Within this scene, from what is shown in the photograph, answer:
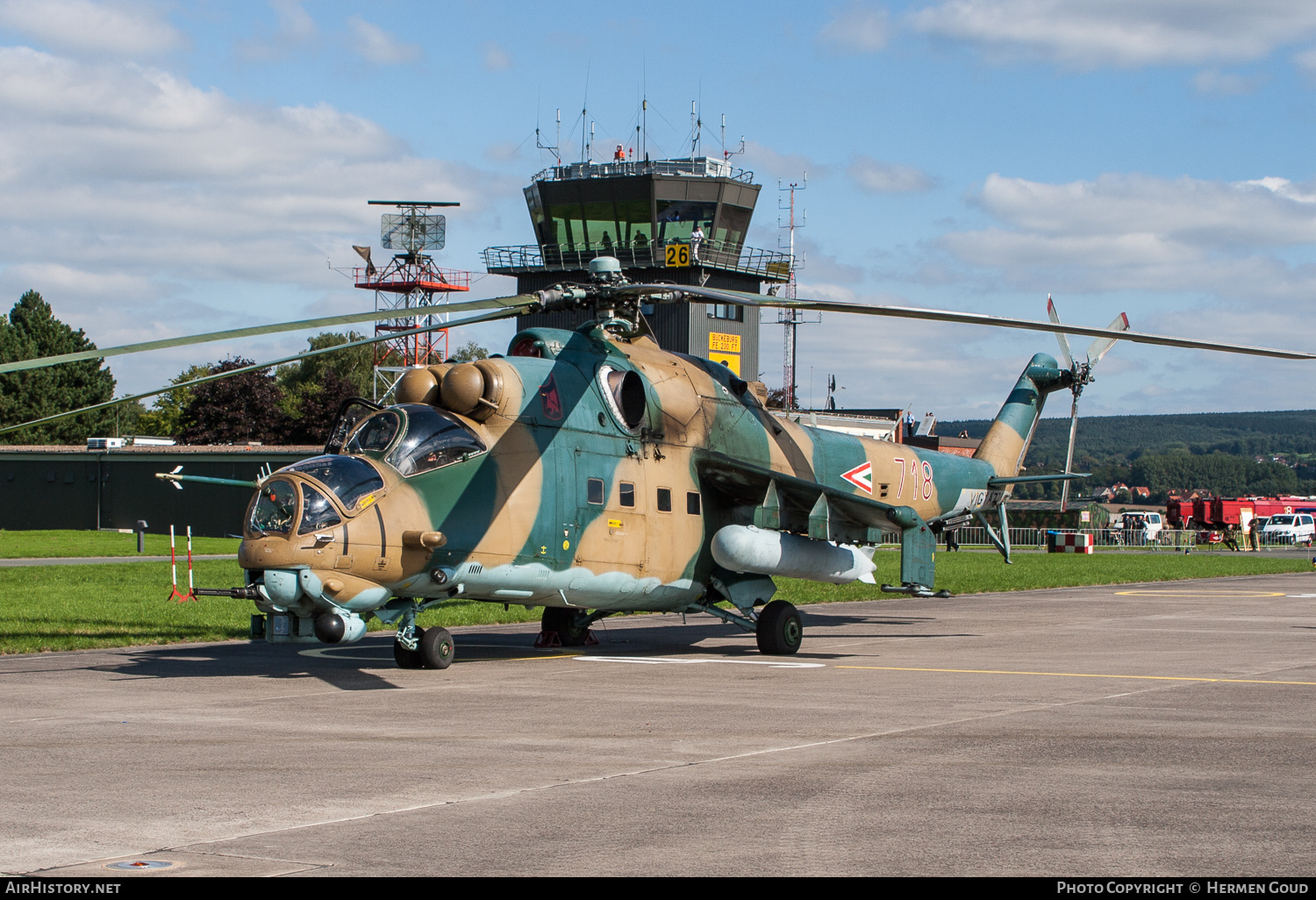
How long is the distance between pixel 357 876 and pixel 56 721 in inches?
269

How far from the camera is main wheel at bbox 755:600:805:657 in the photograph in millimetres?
18312

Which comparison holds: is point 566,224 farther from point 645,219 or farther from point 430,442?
point 430,442

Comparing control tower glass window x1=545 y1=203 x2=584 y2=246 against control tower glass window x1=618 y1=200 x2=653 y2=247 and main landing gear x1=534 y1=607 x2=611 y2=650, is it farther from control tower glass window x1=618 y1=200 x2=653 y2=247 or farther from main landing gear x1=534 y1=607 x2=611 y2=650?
main landing gear x1=534 y1=607 x2=611 y2=650

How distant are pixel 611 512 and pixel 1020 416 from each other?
12704 millimetres

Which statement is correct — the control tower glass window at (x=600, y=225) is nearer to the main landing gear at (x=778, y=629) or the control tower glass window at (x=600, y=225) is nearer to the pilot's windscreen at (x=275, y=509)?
the main landing gear at (x=778, y=629)

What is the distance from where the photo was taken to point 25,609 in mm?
22625

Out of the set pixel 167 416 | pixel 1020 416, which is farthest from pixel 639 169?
pixel 167 416

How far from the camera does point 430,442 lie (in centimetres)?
1491

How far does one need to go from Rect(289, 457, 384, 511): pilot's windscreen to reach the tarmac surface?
2248 millimetres

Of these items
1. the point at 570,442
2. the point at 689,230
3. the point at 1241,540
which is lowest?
the point at 1241,540

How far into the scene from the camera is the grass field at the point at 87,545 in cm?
4388

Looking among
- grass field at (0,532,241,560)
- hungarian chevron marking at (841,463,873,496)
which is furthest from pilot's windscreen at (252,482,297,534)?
grass field at (0,532,241,560)
